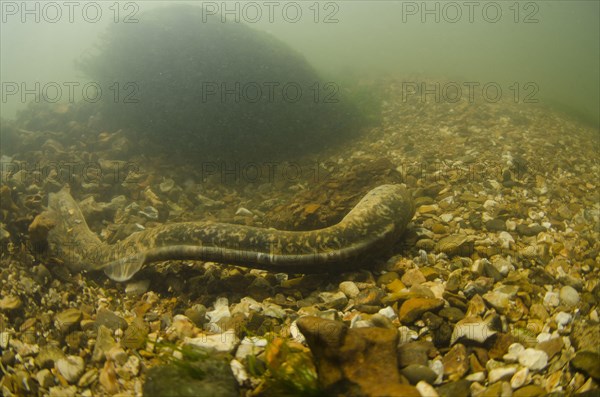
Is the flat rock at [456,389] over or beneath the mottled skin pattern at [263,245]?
beneath

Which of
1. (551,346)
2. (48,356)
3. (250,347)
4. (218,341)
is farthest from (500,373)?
(48,356)

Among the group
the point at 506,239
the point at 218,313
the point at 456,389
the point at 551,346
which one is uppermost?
the point at 506,239

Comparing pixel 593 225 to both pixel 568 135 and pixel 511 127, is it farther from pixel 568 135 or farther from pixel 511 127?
pixel 568 135

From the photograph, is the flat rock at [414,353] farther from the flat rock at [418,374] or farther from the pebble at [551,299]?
the pebble at [551,299]

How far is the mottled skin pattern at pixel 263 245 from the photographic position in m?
3.57

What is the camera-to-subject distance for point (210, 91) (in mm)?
8273

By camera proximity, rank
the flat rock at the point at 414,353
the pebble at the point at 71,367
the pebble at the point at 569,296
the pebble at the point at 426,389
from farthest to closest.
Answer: the pebble at the point at 569,296, the pebble at the point at 71,367, the flat rock at the point at 414,353, the pebble at the point at 426,389

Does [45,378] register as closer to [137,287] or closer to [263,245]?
[137,287]

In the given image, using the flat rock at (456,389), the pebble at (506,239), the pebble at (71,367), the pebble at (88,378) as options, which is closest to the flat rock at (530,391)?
the flat rock at (456,389)

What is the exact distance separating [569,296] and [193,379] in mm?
3289

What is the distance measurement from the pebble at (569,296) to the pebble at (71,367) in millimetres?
4134

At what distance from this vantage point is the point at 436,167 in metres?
6.56

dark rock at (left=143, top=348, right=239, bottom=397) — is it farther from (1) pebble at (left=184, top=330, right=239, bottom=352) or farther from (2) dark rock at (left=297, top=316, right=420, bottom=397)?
(2) dark rock at (left=297, top=316, right=420, bottom=397)

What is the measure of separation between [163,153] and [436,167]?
19.6 feet
